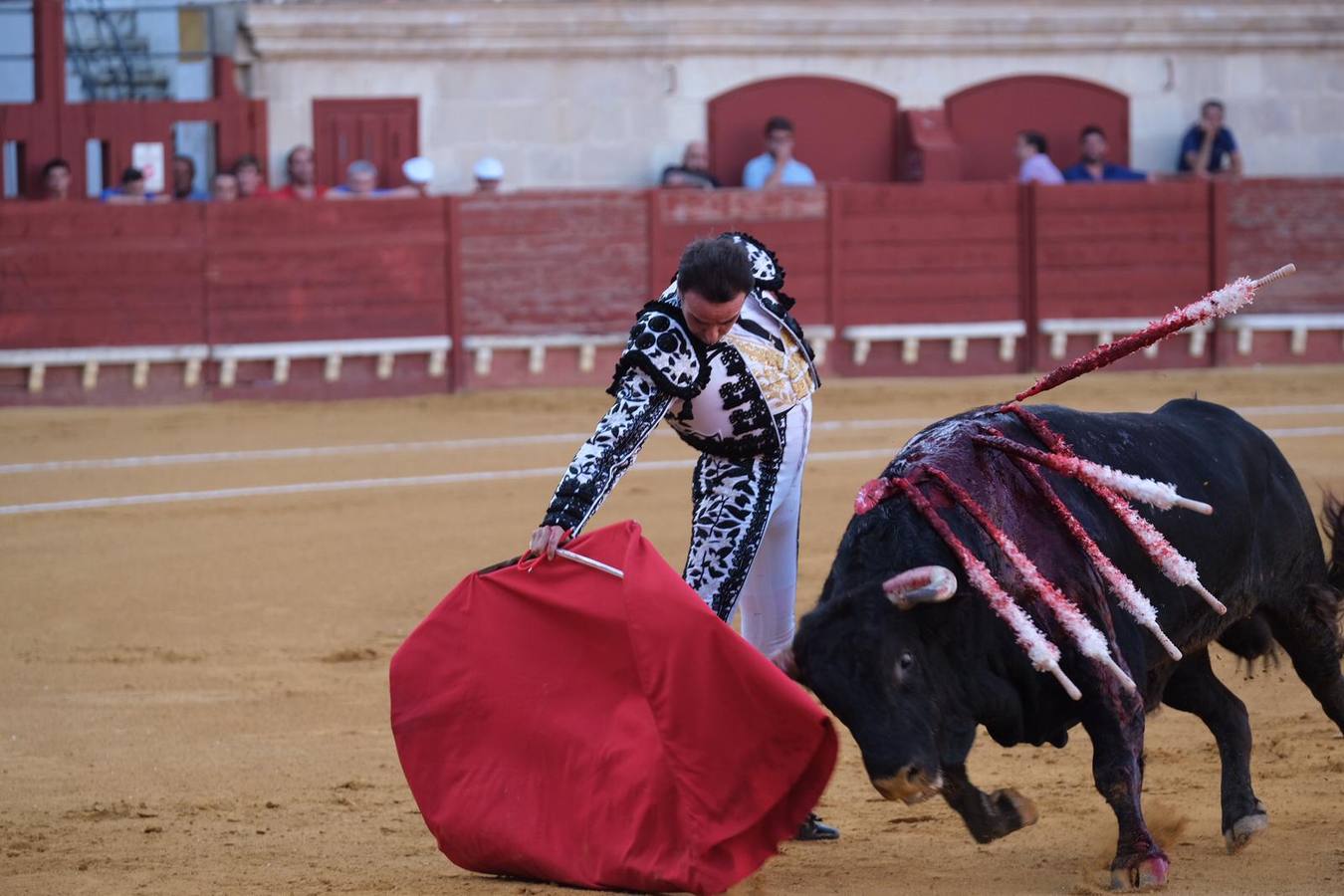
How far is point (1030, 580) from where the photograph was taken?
3105 millimetres

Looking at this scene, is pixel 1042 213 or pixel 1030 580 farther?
pixel 1042 213

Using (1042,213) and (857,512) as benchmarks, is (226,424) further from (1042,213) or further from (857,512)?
(857,512)

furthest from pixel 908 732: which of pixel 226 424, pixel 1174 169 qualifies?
pixel 1174 169

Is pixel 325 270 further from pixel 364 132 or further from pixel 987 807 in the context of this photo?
pixel 987 807

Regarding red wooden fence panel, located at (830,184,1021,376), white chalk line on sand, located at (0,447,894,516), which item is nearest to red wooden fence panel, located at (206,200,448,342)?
red wooden fence panel, located at (830,184,1021,376)

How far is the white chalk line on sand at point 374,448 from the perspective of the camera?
8.68 meters

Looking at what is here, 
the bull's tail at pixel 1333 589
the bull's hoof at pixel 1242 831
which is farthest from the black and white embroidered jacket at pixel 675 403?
the bull's tail at pixel 1333 589

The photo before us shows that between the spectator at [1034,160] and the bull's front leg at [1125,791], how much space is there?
30.3ft

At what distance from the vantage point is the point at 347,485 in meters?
7.98

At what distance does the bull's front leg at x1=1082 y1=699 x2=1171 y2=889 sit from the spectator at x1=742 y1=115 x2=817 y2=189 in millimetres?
8864

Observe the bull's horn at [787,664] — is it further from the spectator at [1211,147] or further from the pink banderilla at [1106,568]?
the spectator at [1211,147]

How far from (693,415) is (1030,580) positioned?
2.20 ft

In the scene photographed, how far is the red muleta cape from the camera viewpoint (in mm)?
3055

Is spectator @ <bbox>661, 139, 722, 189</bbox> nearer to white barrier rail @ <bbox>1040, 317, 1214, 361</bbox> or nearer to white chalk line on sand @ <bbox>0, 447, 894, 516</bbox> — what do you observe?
white barrier rail @ <bbox>1040, 317, 1214, 361</bbox>
